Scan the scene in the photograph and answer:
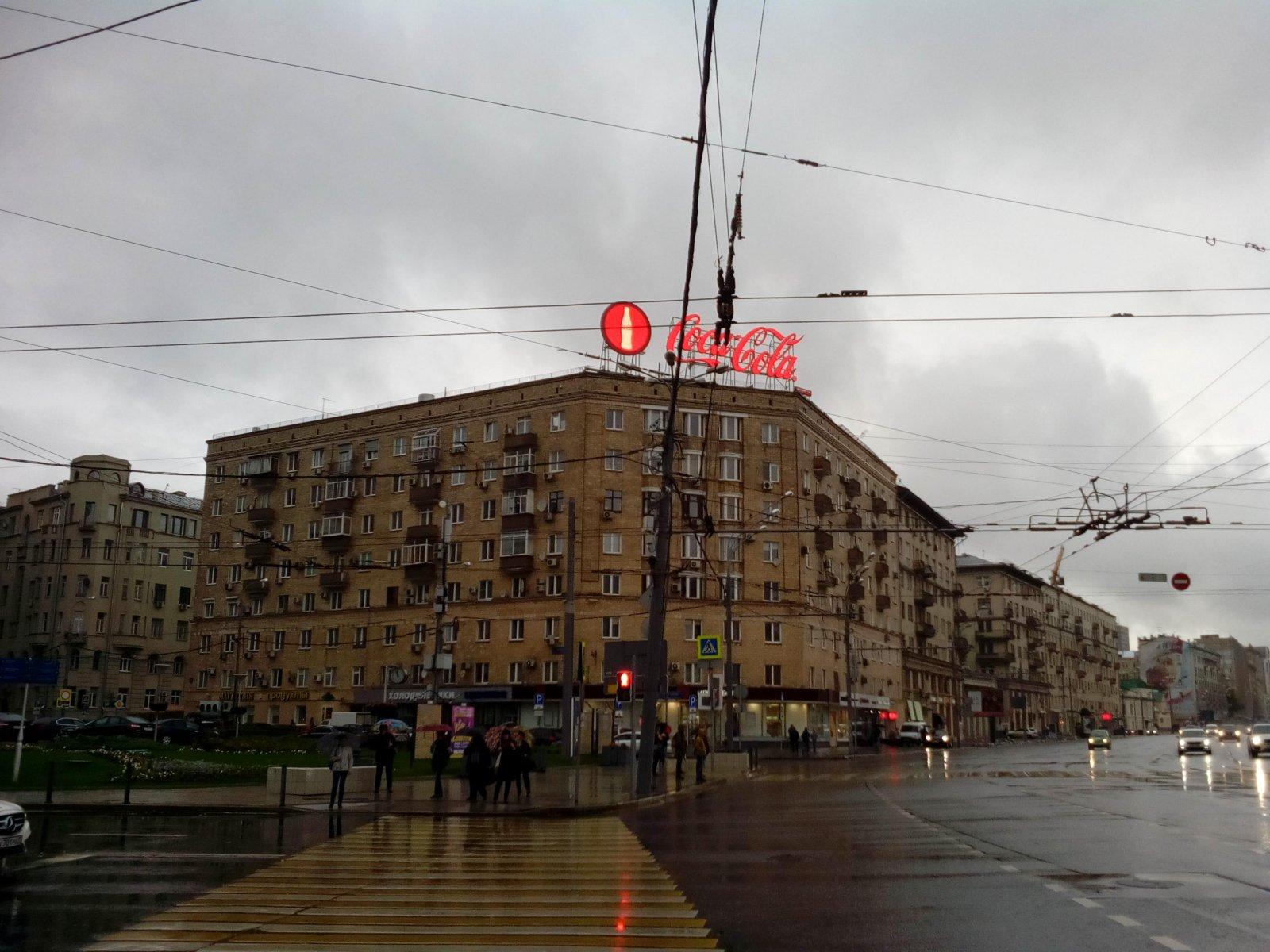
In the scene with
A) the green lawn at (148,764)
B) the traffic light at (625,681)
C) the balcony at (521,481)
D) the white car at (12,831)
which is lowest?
the green lawn at (148,764)

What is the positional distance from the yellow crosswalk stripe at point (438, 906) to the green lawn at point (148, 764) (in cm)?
1278

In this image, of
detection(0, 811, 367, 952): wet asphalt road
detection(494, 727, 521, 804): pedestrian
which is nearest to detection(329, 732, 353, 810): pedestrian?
detection(0, 811, 367, 952): wet asphalt road

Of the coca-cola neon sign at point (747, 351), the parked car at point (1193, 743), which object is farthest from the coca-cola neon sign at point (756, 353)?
the parked car at point (1193, 743)

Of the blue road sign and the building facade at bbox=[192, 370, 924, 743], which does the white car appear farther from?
the building facade at bbox=[192, 370, 924, 743]

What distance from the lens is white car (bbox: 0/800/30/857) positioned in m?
13.2

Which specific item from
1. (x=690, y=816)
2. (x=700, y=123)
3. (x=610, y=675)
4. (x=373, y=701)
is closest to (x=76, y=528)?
(x=373, y=701)

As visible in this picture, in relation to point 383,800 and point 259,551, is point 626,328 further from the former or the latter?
point 259,551

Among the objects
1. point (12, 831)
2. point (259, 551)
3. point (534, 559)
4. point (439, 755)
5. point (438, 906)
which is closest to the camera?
point (438, 906)

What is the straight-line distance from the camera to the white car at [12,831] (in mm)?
13164

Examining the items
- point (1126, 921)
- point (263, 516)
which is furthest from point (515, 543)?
point (1126, 921)

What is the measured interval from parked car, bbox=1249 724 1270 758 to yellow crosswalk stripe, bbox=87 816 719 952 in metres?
45.8

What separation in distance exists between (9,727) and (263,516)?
90.5 feet

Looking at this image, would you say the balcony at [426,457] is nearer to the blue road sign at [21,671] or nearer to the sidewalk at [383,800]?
the sidewalk at [383,800]

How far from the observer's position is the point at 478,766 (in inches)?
985
